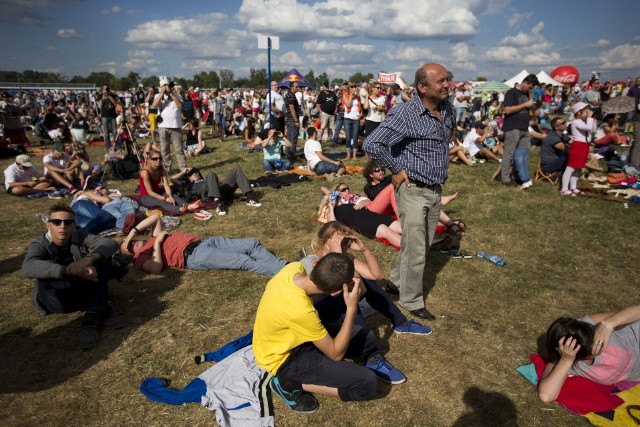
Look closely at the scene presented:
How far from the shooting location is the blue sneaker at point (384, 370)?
3.28 meters

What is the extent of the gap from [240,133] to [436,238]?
1467cm

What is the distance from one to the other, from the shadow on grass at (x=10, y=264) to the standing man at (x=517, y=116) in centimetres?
945

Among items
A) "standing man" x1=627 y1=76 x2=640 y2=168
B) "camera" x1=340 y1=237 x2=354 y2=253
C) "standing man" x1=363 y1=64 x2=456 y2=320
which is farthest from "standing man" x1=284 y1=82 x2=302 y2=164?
"standing man" x1=627 y1=76 x2=640 y2=168

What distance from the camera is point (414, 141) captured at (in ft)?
11.9

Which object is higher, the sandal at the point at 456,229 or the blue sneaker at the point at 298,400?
the sandal at the point at 456,229

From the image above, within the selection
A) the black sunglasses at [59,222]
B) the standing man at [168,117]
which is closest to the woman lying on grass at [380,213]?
the black sunglasses at [59,222]

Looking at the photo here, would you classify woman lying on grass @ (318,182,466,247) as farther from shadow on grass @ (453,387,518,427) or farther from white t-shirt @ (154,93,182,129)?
white t-shirt @ (154,93,182,129)

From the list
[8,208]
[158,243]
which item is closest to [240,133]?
[8,208]

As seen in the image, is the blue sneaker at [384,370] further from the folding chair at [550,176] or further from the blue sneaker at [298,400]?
the folding chair at [550,176]

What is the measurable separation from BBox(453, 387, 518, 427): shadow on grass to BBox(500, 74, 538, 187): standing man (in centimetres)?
676

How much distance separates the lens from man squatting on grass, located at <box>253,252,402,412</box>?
8.86 ft

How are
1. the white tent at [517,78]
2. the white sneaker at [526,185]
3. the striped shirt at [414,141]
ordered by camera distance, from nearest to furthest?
the striped shirt at [414,141] → the white sneaker at [526,185] → the white tent at [517,78]

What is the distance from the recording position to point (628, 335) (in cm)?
317

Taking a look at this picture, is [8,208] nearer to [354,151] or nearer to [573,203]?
[354,151]
